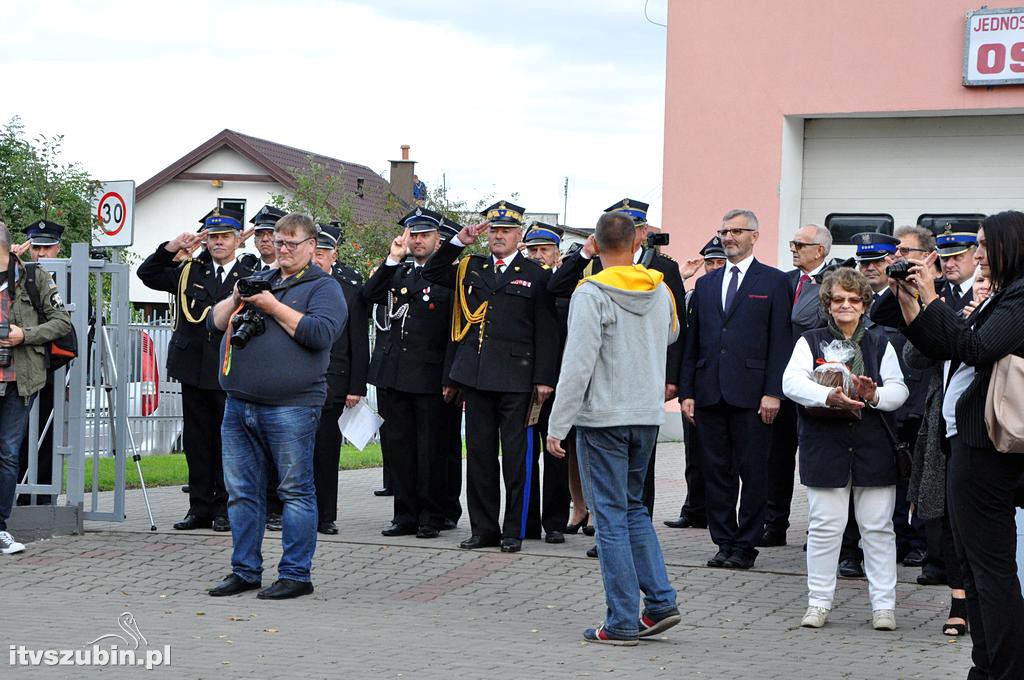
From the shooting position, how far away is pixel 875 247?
9125 mm

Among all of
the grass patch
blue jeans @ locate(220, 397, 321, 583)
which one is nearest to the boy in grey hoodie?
blue jeans @ locate(220, 397, 321, 583)

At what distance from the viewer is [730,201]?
56.2 ft

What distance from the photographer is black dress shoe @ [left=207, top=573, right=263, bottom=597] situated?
8258 mm

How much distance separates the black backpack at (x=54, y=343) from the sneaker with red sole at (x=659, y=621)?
4914 mm

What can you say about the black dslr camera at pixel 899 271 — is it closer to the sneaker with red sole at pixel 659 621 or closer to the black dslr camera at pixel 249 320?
the sneaker with red sole at pixel 659 621

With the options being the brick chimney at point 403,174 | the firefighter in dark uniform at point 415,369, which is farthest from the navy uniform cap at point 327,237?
the brick chimney at point 403,174

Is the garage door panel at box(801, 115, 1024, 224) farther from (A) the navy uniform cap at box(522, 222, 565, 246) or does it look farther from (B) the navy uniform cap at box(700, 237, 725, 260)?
(A) the navy uniform cap at box(522, 222, 565, 246)

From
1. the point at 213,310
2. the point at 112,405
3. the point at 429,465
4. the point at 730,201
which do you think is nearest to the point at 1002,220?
the point at 213,310

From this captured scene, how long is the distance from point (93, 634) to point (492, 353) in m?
3.64

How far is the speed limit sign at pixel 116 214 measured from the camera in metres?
11.2

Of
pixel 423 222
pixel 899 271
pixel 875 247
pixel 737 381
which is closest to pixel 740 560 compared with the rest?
pixel 737 381

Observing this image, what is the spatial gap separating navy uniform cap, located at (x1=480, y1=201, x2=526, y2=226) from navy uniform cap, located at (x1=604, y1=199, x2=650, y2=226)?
0.69 meters

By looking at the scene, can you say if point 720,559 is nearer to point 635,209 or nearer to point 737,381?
point 737,381

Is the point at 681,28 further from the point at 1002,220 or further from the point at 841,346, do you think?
the point at 1002,220
